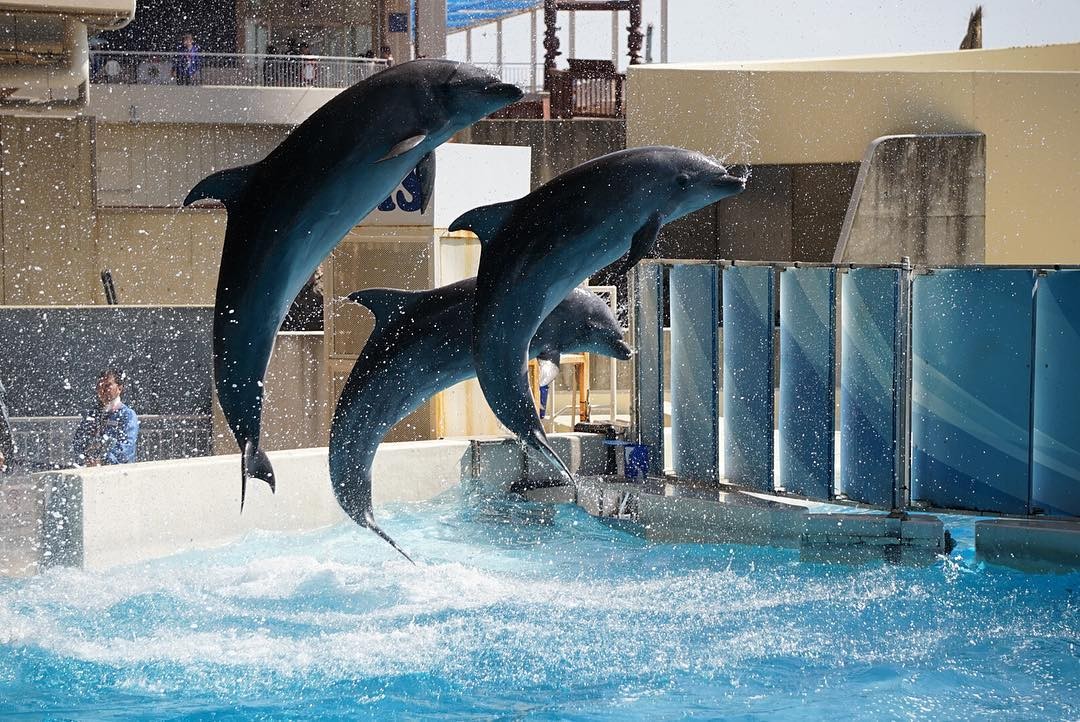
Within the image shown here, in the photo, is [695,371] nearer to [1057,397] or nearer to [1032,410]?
[1032,410]

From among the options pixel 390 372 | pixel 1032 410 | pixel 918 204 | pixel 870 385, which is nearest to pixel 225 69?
pixel 918 204

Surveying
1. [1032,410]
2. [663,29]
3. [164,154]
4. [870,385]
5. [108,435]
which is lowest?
[108,435]

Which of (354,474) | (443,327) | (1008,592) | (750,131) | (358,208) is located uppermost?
(750,131)

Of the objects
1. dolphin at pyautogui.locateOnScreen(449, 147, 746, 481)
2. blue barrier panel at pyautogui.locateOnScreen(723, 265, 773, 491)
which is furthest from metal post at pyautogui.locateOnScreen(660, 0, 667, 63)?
dolphin at pyautogui.locateOnScreen(449, 147, 746, 481)

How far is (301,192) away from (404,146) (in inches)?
18.5

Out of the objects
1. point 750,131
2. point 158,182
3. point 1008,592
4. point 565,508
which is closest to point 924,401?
point 1008,592

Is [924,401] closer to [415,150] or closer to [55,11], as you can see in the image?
[415,150]

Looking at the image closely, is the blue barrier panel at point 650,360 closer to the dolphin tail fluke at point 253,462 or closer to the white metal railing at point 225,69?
the dolphin tail fluke at point 253,462

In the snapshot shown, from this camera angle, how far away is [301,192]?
5.77 meters

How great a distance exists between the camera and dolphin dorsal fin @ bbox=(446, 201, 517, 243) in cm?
667

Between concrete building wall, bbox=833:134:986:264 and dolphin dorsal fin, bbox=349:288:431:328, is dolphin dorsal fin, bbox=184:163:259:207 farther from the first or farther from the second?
concrete building wall, bbox=833:134:986:264

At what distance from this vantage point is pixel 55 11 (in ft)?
34.6

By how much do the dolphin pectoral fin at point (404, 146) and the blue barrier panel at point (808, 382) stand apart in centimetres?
456

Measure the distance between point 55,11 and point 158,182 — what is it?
717 inches
